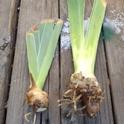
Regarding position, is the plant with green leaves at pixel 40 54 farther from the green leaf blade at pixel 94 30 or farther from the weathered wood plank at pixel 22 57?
the green leaf blade at pixel 94 30

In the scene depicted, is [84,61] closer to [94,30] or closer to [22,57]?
[94,30]

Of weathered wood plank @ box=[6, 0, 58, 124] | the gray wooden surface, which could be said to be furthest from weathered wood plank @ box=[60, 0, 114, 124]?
weathered wood plank @ box=[6, 0, 58, 124]

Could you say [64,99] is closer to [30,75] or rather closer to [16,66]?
[30,75]

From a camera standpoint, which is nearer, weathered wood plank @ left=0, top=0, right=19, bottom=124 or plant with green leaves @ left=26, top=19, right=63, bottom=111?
plant with green leaves @ left=26, top=19, right=63, bottom=111

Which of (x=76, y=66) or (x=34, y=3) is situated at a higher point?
(x=34, y=3)

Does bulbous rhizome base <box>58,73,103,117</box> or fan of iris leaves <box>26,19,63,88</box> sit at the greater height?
fan of iris leaves <box>26,19,63,88</box>

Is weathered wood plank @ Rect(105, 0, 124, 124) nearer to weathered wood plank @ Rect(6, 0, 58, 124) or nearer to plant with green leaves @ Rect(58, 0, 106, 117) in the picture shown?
plant with green leaves @ Rect(58, 0, 106, 117)

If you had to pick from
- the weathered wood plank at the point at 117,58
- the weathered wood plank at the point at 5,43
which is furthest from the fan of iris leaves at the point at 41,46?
the weathered wood plank at the point at 117,58

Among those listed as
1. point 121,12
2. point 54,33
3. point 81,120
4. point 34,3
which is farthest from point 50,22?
point 81,120
